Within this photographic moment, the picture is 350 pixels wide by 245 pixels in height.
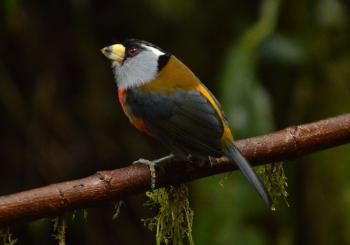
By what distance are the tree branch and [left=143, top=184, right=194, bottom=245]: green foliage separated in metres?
0.14

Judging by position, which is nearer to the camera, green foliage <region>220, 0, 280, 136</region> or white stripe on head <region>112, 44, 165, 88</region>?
white stripe on head <region>112, 44, 165, 88</region>

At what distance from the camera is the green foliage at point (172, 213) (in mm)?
2408

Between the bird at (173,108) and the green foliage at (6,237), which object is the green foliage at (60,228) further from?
the bird at (173,108)

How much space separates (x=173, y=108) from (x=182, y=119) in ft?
0.20

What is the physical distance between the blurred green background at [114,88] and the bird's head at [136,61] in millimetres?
769

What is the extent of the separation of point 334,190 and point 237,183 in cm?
85

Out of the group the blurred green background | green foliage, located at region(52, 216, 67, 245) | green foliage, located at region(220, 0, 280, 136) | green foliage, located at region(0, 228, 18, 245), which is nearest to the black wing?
green foliage, located at region(52, 216, 67, 245)

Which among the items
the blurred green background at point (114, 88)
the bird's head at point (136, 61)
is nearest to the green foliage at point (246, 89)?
the blurred green background at point (114, 88)

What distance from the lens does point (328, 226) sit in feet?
12.5

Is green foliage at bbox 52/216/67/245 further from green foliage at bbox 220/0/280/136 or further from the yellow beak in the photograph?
green foliage at bbox 220/0/280/136

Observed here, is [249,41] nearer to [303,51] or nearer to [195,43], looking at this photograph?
[303,51]

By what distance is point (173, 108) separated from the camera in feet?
8.09

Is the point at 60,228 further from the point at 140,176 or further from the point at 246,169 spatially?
the point at 246,169

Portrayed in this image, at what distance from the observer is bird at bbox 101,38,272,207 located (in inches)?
90.2
